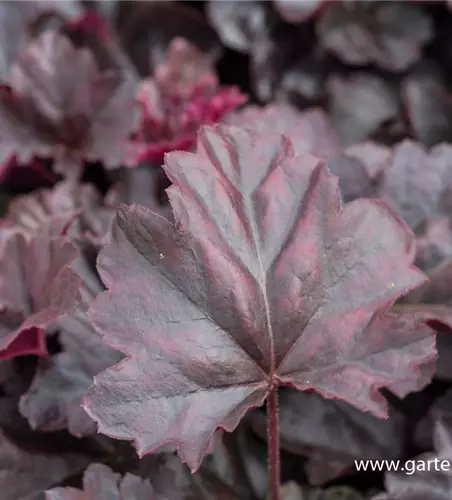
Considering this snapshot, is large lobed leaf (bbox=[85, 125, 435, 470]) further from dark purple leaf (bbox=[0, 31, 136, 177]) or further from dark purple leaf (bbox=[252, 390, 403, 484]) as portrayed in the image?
dark purple leaf (bbox=[0, 31, 136, 177])

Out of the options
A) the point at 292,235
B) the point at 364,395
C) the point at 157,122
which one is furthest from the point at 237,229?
the point at 157,122

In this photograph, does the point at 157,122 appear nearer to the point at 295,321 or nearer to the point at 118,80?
the point at 118,80

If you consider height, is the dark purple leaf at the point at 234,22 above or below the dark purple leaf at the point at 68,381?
above

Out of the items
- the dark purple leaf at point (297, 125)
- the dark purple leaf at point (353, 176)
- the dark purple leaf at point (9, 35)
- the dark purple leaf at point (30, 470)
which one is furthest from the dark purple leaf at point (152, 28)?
the dark purple leaf at point (30, 470)

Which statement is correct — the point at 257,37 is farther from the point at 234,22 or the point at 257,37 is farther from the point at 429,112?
the point at 429,112

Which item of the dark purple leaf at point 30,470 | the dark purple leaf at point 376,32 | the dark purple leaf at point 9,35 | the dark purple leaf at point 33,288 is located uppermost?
the dark purple leaf at point 9,35

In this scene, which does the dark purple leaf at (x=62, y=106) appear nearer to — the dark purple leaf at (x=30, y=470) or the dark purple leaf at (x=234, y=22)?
the dark purple leaf at (x=234, y=22)

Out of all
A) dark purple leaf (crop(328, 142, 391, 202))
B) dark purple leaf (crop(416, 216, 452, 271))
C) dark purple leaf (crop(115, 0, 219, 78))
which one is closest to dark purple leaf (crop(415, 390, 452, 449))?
dark purple leaf (crop(416, 216, 452, 271))
